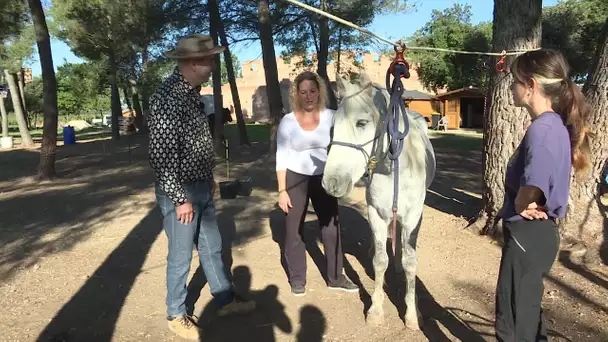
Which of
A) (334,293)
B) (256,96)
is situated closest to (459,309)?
(334,293)

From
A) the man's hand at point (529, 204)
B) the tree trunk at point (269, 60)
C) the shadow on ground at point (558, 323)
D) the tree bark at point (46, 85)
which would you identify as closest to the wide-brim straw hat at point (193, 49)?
the man's hand at point (529, 204)

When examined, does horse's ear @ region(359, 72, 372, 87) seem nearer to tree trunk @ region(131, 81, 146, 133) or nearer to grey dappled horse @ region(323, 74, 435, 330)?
grey dappled horse @ region(323, 74, 435, 330)

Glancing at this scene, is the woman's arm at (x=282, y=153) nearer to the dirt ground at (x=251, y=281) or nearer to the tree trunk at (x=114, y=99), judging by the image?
the dirt ground at (x=251, y=281)

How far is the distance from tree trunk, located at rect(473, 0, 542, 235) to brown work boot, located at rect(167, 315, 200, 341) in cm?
339

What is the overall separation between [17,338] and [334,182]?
2584mm

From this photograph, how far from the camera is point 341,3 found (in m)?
18.0

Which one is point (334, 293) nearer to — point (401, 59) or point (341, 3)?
point (401, 59)

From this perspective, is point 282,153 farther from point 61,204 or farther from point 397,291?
point 61,204

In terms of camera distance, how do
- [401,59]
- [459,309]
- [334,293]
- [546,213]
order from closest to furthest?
[546,213] → [401,59] → [459,309] → [334,293]

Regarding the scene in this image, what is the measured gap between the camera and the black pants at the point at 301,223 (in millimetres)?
3830

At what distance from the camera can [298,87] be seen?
141 inches

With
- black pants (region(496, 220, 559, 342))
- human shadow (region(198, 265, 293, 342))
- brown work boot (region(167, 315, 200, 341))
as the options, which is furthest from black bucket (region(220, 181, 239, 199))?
black pants (region(496, 220, 559, 342))

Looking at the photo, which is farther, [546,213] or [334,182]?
[334,182]

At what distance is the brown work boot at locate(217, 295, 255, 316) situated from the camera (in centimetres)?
350
